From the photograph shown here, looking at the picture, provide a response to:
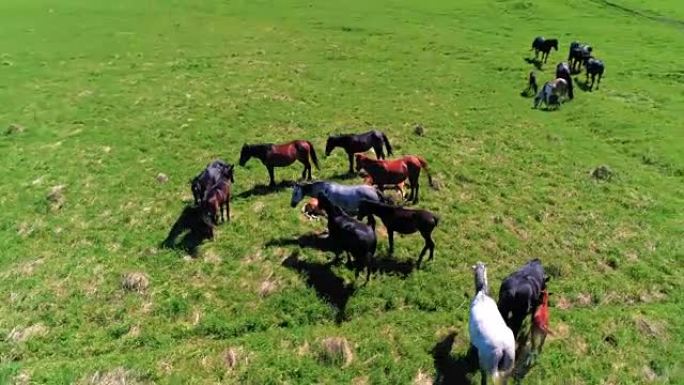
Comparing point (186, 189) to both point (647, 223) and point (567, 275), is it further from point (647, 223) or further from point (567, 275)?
point (647, 223)

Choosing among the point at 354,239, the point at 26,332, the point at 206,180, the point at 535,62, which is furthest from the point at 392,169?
the point at 535,62

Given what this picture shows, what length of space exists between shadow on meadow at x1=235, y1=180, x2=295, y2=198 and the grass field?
0.61ft

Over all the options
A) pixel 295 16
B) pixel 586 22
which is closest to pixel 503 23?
pixel 586 22

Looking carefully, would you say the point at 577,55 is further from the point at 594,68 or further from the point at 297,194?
the point at 297,194

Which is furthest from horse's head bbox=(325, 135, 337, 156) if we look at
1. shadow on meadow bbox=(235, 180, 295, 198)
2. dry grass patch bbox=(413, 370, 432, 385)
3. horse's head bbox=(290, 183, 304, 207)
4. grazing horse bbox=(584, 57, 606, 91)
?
grazing horse bbox=(584, 57, 606, 91)

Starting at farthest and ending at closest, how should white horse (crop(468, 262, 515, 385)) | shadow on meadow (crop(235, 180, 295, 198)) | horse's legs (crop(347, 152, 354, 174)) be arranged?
horse's legs (crop(347, 152, 354, 174)) → shadow on meadow (crop(235, 180, 295, 198)) → white horse (crop(468, 262, 515, 385))

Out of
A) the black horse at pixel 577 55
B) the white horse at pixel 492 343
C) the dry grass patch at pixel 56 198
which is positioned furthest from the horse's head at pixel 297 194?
the black horse at pixel 577 55

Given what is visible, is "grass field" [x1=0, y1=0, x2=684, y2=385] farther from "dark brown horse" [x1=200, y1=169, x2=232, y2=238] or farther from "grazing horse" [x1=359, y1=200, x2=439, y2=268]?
"grazing horse" [x1=359, y1=200, x2=439, y2=268]

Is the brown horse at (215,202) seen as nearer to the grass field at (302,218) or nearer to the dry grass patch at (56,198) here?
the grass field at (302,218)

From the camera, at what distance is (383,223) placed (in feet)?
41.7

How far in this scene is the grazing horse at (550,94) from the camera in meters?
25.2

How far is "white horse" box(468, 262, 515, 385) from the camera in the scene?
874 centimetres

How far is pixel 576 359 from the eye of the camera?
33.1 feet

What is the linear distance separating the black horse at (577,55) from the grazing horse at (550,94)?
6.21 meters
